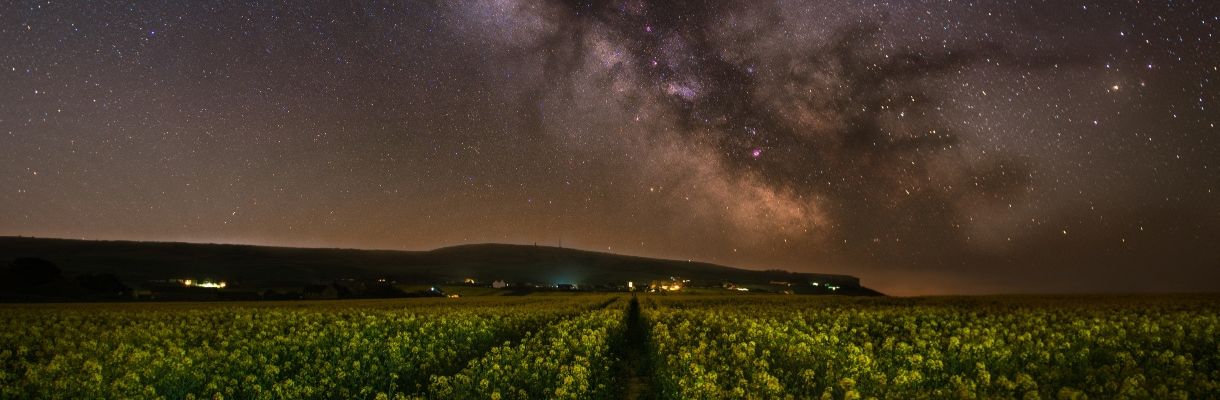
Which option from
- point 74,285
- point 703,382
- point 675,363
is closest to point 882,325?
point 675,363

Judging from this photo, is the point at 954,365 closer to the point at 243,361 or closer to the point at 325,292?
the point at 243,361

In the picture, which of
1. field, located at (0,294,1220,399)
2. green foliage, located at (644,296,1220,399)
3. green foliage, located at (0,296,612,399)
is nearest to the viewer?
green foliage, located at (644,296,1220,399)

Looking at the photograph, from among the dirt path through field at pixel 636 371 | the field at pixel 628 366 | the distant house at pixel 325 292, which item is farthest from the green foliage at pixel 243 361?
the distant house at pixel 325 292

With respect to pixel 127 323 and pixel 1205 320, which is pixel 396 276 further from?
pixel 1205 320

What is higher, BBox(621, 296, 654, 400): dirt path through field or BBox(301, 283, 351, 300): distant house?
BBox(621, 296, 654, 400): dirt path through field

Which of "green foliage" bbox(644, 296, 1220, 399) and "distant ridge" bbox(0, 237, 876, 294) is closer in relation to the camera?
"green foliage" bbox(644, 296, 1220, 399)

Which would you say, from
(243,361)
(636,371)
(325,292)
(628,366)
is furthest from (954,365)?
(325,292)

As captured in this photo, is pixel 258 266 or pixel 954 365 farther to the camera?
pixel 258 266

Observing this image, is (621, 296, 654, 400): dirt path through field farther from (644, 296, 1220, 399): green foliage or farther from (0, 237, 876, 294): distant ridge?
(0, 237, 876, 294): distant ridge

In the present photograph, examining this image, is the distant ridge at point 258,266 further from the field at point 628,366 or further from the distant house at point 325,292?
the field at point 628,366

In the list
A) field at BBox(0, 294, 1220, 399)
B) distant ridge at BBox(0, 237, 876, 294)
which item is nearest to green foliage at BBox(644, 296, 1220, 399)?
field at BBox(0, 294, 1220, 399)

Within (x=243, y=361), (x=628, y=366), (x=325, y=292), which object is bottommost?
(x=325, y=292)

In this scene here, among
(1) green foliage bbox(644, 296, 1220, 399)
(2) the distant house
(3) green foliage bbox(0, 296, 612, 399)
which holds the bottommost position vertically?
(2) the distant house

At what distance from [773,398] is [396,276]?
17178 cm
